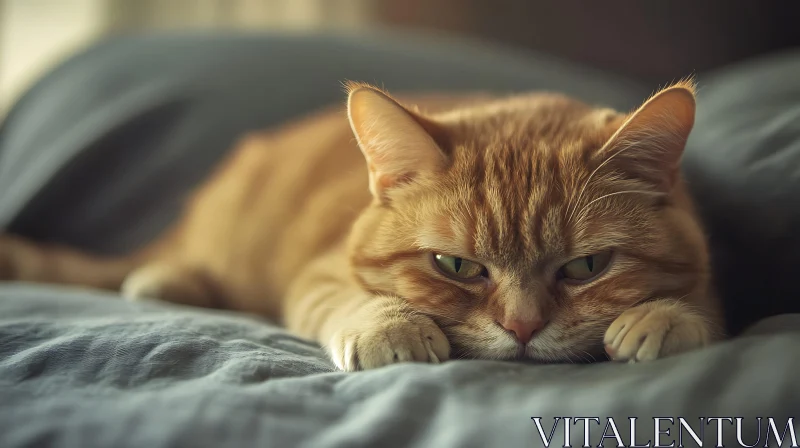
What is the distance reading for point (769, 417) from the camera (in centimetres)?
85

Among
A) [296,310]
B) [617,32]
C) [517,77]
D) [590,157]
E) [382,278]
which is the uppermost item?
[617,32]

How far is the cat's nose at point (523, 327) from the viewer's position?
1129 mm

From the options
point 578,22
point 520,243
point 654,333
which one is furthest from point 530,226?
point 578,22

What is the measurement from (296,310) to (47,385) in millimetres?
711

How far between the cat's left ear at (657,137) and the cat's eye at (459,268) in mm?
324

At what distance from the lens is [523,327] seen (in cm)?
113

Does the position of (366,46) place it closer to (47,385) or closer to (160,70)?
(160,70)

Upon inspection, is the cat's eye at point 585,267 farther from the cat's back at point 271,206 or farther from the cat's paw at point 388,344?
the cat's back at point 271,206

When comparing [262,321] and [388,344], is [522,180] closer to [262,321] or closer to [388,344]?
[388,344]

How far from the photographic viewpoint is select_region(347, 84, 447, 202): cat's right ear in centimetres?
125

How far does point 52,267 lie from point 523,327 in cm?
153

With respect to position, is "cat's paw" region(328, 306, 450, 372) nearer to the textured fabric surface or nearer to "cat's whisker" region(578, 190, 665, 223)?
"cat's whisker" region(578, 190, 665, 223)

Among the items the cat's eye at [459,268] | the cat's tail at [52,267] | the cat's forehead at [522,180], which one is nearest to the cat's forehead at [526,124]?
the cat's forehead at [522,180]

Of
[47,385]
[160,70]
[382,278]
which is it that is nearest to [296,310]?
[382,278]
